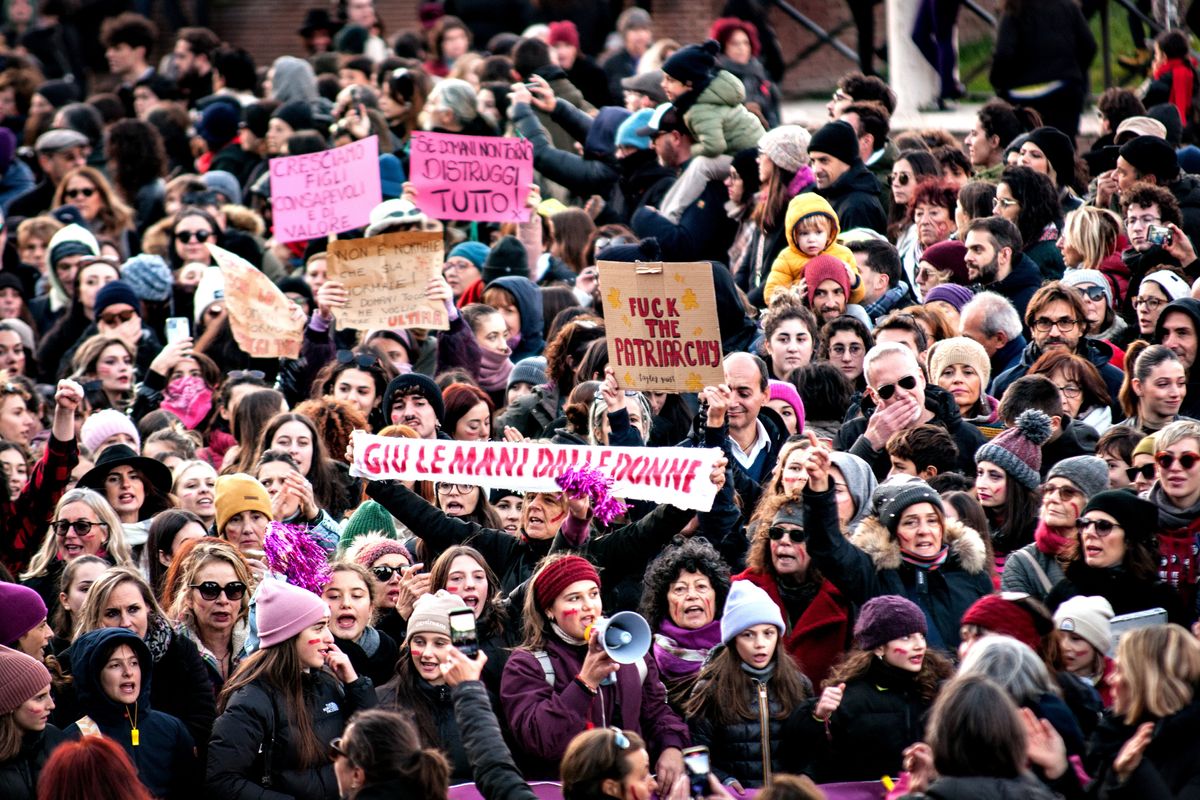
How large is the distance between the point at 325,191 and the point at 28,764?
20.3 feet

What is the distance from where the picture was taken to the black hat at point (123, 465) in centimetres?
961

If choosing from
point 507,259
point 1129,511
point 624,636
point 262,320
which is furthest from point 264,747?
point 507,259

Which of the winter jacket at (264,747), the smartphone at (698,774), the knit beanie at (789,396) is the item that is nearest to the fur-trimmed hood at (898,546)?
the knit beanie at (789,396)

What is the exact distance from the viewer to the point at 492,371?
11.4 meters

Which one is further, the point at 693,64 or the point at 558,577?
the point at 693,64

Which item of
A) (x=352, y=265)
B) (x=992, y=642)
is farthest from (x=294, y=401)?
(x=992, y=642)

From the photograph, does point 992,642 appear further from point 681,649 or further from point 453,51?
point 453,51

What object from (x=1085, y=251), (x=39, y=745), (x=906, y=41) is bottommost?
(x=39, y=745)

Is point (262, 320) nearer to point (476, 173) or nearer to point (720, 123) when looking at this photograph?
point (476, 173)

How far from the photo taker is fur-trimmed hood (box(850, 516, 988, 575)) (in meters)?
7.72

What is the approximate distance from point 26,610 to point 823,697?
9.75 ft

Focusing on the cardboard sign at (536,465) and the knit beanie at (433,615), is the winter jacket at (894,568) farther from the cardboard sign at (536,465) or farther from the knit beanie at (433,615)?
the knit beanie at (433,615)

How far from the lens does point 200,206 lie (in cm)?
1476

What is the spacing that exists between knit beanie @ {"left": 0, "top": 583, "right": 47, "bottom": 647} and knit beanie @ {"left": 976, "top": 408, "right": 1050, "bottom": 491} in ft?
12.3
